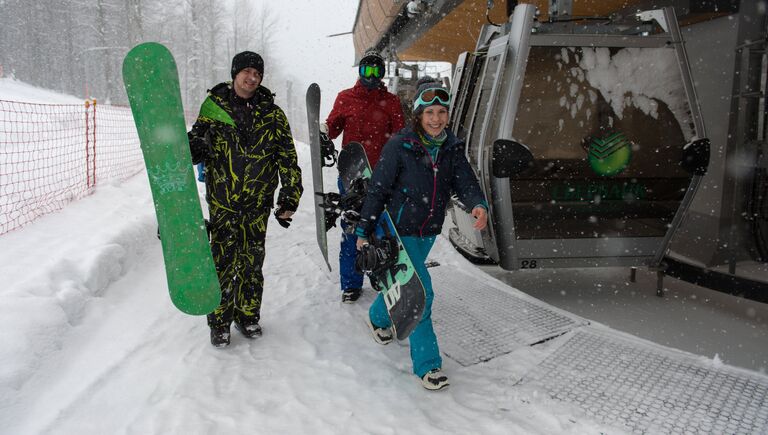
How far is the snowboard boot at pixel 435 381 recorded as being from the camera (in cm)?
255

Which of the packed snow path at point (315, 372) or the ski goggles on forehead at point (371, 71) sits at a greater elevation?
the ski goggles on forehead at point (371, 71)

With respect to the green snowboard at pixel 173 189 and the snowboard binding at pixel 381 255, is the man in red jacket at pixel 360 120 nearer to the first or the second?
the snowboard binding at pixel 381 255

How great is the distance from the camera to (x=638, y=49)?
4.09 metres

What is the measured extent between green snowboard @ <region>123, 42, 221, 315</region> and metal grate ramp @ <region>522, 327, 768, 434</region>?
6.44ft

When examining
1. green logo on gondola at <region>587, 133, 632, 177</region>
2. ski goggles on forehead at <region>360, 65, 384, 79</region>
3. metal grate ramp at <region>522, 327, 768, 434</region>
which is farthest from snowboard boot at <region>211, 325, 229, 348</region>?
green logo on gondola at <region>587, 133, 632, 177</region>

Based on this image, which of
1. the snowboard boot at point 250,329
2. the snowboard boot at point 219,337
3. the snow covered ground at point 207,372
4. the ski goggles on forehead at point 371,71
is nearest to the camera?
the snow covered ground at point 207,372

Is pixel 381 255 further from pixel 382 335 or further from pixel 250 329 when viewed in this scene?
pixel 250 329

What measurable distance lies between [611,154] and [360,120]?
2.31 metres

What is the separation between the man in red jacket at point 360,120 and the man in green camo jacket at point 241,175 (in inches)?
32.8

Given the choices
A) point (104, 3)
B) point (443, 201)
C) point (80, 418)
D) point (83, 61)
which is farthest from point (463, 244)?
point (83, 61)

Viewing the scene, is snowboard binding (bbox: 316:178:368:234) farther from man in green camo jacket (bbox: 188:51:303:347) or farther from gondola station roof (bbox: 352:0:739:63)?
gondola station roof (bbox: 352:0:739:63)

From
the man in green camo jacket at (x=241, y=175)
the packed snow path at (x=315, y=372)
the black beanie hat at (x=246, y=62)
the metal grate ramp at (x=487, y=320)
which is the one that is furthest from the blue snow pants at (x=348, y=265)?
the black beanie hat at (x=246, y=62)

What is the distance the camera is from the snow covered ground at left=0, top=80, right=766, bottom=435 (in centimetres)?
223

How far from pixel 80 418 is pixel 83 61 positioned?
56439mm
